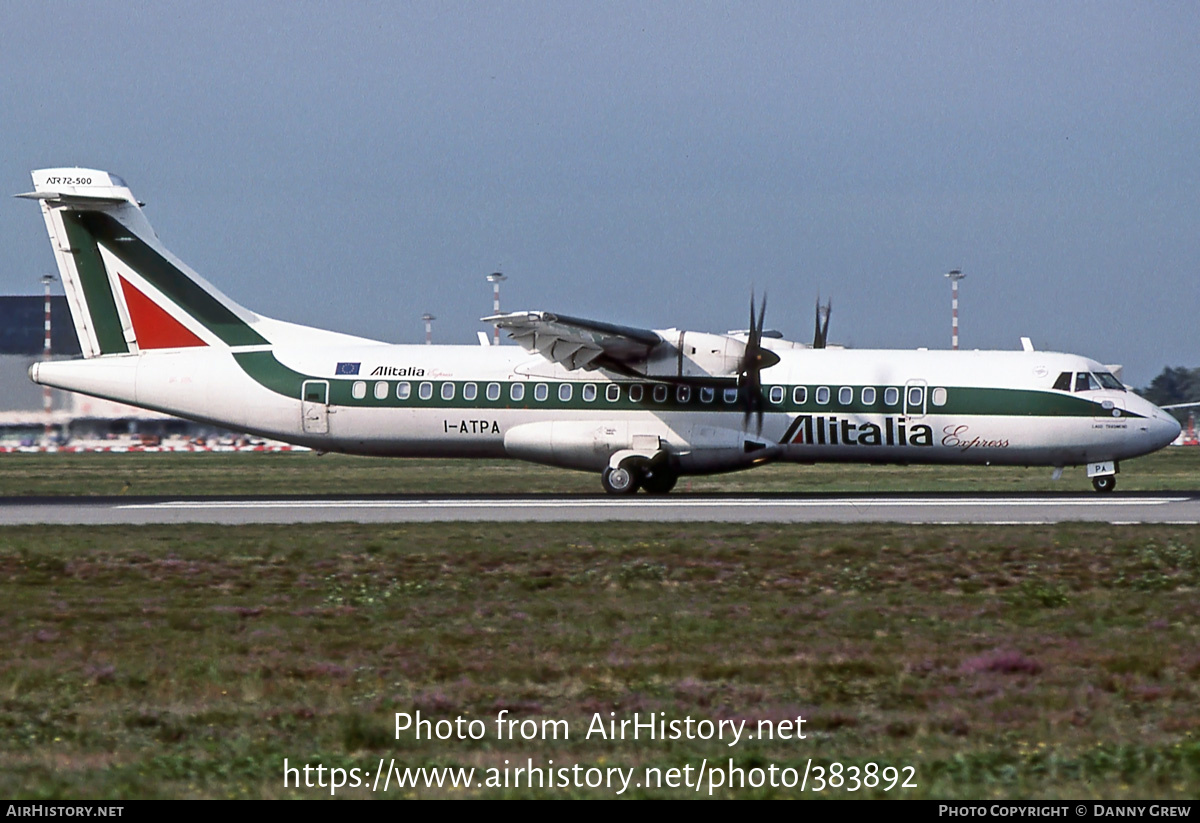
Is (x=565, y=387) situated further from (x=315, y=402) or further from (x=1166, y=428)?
(x=1166, y=428)

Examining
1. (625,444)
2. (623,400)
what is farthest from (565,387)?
(625,444)

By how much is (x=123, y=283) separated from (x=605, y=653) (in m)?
21.8

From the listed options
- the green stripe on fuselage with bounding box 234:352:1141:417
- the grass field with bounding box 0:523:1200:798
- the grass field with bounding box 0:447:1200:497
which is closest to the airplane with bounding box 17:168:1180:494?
the green stripe on fuselage with bounding box 234:352:1141:417

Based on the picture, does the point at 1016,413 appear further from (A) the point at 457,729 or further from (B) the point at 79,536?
(A) the point at 457,729

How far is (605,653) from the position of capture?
1209cm

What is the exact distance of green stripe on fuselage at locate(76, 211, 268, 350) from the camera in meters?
30.5

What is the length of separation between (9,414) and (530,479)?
24407 mm

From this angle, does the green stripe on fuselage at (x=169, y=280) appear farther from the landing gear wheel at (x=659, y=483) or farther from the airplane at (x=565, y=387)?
the landing gear wheel at (x=659, y=483)

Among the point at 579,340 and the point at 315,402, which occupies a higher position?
the point at 579,340

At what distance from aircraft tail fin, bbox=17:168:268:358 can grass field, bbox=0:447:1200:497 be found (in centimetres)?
592

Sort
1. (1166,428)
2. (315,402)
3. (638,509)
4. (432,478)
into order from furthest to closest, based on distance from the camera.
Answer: (432,478) < (315,402) < (1166,428) < (638,509)

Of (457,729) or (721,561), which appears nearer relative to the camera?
(457,729)

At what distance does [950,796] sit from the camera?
731cm
